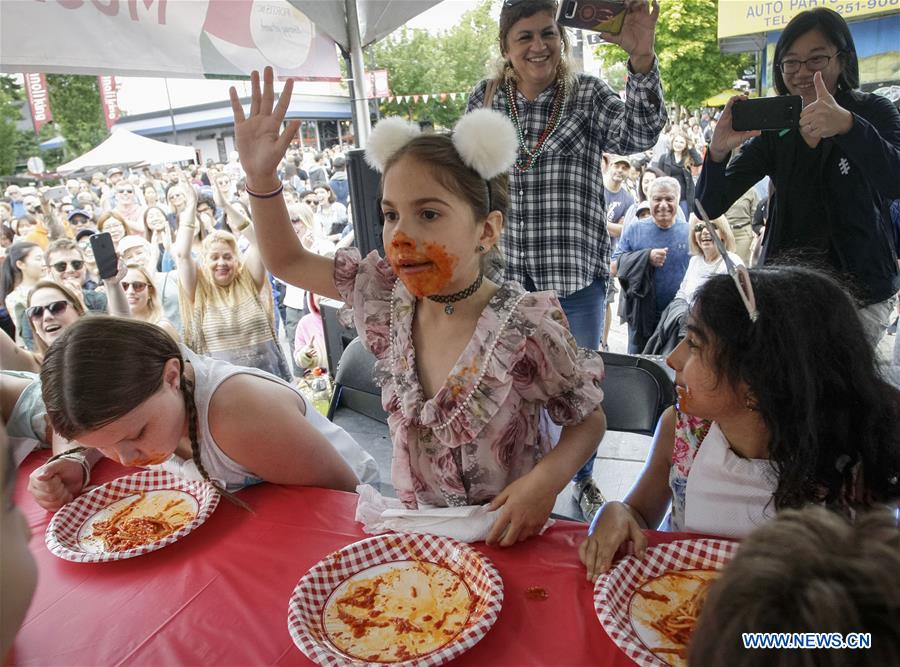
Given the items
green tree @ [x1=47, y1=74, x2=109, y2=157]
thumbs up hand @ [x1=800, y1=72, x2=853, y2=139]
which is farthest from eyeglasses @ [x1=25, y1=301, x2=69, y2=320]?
green tree @ [x1=47, y1=74, x2=109, y2=157]

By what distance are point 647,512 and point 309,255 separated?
39.9 inches

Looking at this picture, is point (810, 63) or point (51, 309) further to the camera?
point (51, 309)

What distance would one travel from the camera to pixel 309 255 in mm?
1582

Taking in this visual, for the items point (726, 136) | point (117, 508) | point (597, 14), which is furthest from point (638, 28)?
point (117, 508)

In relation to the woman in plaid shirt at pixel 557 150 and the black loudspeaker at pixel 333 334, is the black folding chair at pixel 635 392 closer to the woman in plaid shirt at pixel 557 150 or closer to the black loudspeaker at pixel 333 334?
the woman in plaid shirt at pixel 557 150

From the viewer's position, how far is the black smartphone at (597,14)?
6.79 ft

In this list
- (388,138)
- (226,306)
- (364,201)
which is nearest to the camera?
(388,138)

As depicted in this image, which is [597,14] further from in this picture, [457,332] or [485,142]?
[457,332]

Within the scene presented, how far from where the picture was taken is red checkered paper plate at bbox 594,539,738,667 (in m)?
0.89

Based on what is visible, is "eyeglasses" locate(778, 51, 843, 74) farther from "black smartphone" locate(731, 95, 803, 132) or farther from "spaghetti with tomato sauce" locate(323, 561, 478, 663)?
"spaghetti with tomato sauce" locate(323, 561, 478, 663)

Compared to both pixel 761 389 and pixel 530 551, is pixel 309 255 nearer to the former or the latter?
pixel 530 551

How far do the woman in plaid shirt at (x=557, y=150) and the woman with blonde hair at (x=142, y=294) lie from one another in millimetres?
2186
